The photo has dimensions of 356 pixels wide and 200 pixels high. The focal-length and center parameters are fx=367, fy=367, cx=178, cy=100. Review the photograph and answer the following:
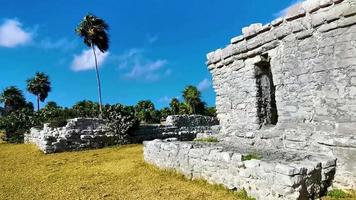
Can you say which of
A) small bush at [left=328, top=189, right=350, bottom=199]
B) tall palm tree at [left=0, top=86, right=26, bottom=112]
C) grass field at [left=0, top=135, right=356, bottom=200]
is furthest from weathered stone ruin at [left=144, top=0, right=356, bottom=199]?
tall palm tree at [left=0, top=86, right=26, bottom=112]

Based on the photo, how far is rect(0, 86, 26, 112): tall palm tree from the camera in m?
53.4

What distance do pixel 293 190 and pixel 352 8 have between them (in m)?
4.10

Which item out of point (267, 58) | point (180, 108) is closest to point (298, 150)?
point (267, 58)

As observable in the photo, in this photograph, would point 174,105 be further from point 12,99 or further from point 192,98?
point 12,99

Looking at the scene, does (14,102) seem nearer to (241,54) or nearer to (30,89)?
(30,89)

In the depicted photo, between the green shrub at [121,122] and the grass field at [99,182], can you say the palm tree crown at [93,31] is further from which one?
the grass field at [99,182]

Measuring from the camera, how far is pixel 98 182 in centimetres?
1077

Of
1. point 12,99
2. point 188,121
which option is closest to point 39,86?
point 12,99

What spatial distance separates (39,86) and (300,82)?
49.5 m

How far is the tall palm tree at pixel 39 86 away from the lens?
5284 centimetres

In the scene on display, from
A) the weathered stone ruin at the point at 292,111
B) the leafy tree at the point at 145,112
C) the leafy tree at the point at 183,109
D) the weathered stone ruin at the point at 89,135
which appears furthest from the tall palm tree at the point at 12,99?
the weathered stone ruin at the point at 292,111

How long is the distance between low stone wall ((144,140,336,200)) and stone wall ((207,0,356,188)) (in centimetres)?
44

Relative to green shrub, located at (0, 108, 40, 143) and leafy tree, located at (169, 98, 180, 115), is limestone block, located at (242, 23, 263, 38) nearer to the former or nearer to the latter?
green shrub, located at (0, 108, 40, 143)

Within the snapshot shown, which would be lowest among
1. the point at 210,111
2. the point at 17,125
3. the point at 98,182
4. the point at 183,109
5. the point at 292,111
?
the point at 98,182
